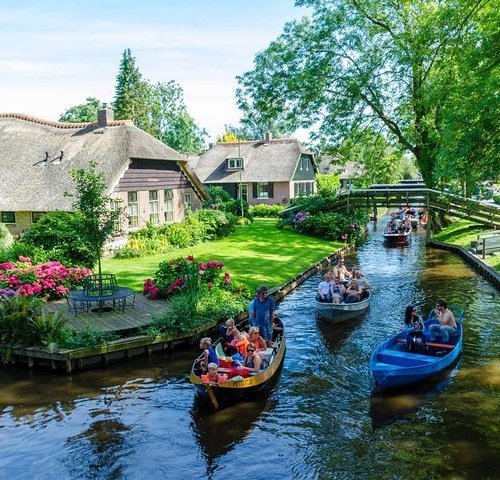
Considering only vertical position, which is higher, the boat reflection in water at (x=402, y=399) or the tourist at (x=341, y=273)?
the tourist at (x=341, y=273)

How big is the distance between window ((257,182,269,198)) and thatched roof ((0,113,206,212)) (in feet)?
77.1

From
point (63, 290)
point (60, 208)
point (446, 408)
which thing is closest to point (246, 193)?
point (60, 208)

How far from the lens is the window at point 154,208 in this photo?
107 feet

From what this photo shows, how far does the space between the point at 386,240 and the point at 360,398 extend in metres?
27.7

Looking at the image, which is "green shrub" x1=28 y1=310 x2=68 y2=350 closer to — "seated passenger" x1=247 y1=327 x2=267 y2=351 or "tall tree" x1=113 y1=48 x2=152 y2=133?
"seated passenger" x1=247 y1=327 x2=267 y2=351

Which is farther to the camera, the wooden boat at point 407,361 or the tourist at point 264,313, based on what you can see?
the tourist at point 264,313

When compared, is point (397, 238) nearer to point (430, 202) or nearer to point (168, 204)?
point (430, 202)

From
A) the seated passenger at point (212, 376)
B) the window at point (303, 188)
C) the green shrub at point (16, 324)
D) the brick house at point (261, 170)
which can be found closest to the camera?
the seated passenger at point (212, 376)

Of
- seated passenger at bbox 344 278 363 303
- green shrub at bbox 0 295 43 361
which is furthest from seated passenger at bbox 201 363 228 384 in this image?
seated passenger at bbox 344 278 363 303

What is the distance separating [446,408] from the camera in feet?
42.1

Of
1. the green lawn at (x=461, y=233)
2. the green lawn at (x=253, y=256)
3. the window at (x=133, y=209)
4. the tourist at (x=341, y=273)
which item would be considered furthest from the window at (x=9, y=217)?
the green lawn at (x=461, y=233)

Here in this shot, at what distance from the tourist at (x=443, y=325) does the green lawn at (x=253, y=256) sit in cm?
861

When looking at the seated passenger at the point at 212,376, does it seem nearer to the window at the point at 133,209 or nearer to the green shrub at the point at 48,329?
the green shrub at the point at 48,329

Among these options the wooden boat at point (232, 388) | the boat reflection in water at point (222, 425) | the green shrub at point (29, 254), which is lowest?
the boat reflection in water at point (222, 425)
